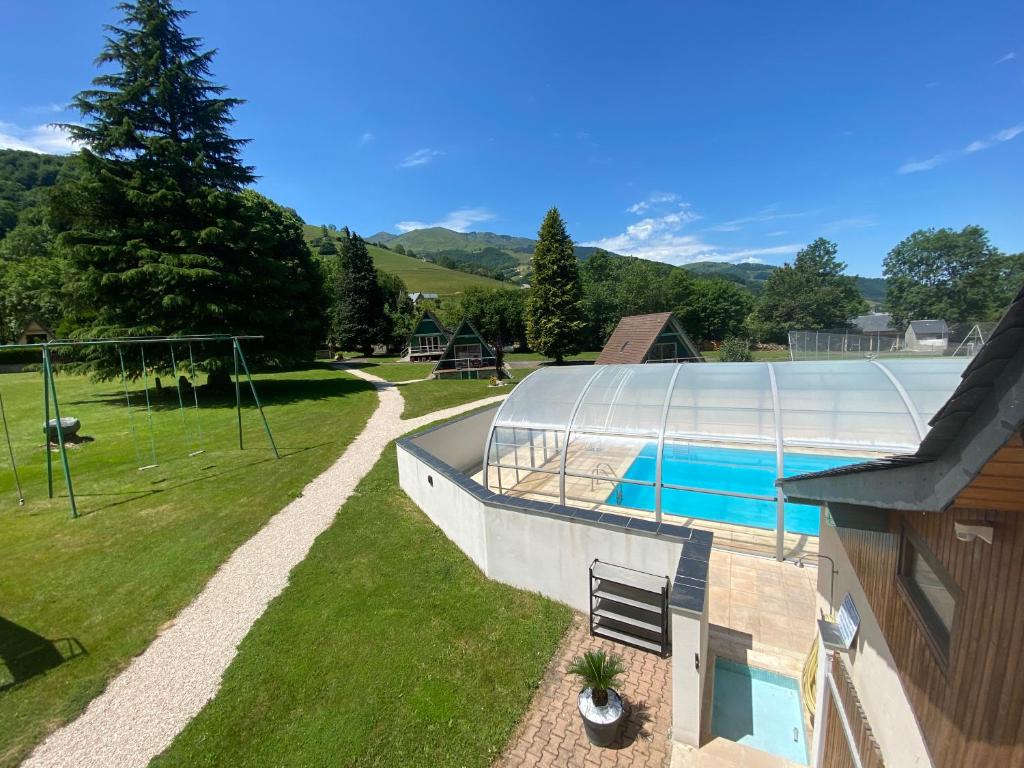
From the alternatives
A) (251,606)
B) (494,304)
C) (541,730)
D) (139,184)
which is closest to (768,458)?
(541,730)

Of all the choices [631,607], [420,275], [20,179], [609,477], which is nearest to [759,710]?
[631,607]

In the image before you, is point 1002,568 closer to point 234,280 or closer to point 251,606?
point 251,606

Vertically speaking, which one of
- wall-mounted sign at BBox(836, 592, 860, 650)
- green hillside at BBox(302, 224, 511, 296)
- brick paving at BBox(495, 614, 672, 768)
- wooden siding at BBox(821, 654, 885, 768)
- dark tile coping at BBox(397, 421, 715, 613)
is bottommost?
brick paving at BBox(495, 614, 672, 768)

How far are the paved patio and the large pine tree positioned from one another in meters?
22.5

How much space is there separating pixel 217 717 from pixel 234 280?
21.4 meters

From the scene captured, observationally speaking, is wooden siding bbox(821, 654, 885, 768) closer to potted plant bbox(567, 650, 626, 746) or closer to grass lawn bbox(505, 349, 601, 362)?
potted plant bbox(567, 650, 626, 746)

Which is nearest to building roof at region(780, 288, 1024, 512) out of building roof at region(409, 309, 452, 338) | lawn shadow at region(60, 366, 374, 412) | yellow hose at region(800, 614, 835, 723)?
yellow hose at region(800, 614, 835, 723)

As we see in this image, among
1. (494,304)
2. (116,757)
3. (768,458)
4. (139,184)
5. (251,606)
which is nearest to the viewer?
(116,757)

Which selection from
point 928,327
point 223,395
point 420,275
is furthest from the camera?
point 420,275

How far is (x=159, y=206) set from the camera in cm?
2033

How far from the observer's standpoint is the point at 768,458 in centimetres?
1040

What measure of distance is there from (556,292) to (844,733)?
37.0 meters

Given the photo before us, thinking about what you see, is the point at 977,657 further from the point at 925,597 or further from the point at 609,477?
the point at 609,477

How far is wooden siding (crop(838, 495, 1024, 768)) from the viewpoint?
65.4 inches
